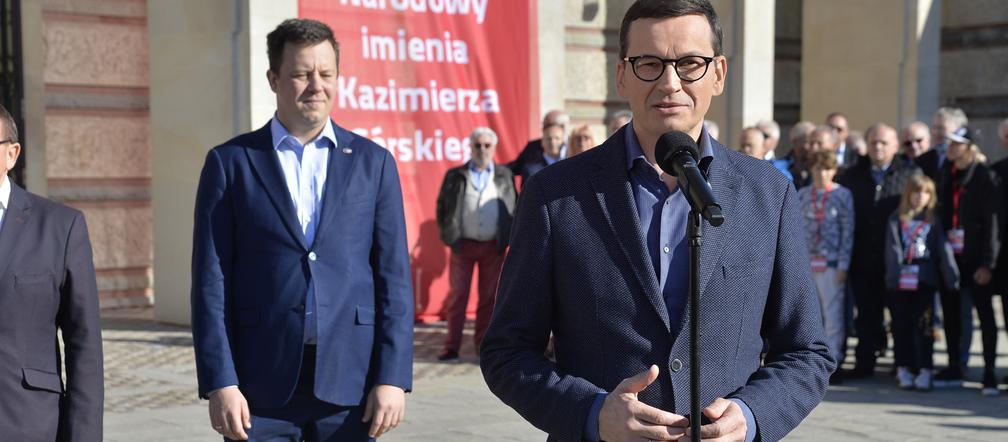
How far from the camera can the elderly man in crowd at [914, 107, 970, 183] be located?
36.3 feet

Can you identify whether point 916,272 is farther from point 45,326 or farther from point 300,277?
point 45,326

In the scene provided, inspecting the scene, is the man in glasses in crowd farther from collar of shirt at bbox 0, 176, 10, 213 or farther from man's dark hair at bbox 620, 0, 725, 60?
man's dark hair at bbox 620, 0, 725, 60

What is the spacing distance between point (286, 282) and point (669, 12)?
6.07ft

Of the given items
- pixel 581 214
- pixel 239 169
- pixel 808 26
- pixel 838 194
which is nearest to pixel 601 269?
pixel 581 214

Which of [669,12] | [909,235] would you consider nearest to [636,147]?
[669,12]

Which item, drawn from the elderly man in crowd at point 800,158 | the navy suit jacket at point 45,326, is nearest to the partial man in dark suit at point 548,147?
the elderly man in crowd at point 800,158

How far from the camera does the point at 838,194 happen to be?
10258 millimetres

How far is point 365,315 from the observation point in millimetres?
4438

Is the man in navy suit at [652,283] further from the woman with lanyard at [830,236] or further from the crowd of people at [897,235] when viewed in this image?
the woman with lanyard at [830,236]

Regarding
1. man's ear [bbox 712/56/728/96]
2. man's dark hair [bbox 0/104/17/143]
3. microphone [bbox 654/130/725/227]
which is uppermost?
man's ear [bbox 712/56/728/96]

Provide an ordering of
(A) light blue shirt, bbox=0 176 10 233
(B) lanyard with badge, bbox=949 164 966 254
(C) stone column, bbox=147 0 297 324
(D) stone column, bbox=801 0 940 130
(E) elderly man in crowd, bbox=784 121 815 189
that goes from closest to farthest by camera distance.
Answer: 1. (A) light blue shirt, bbox=0 176 10 233
2. (B) lanyard with badge, bbox=949 164 966 254
3. (E) elderly man in crowd, bbox=784 121 815 189
4. (C) stone column, bbox=147 0 297 324
5. (D) stone column, bbox=801 0 940 130

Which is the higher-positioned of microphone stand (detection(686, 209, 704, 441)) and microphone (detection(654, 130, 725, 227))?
microphone (detection(654, 130, 725, 227))

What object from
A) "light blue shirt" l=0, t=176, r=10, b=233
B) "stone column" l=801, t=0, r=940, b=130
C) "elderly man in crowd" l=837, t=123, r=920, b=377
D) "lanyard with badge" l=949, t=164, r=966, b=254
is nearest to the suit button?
"light blue shirt" l=0, t=176, r=10, b=233

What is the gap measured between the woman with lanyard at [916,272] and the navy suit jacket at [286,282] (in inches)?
249
